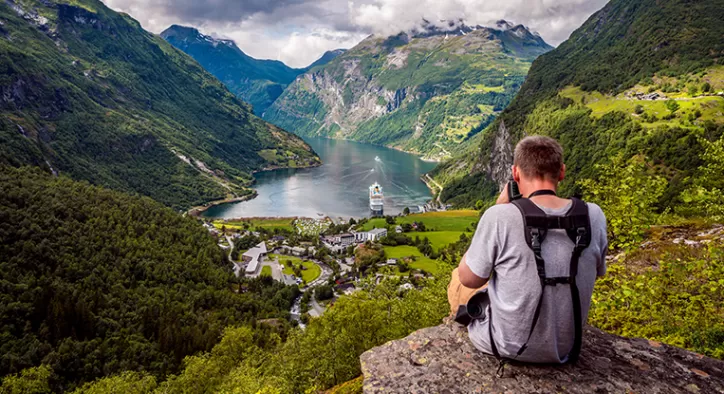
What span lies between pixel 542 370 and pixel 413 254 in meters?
57.2

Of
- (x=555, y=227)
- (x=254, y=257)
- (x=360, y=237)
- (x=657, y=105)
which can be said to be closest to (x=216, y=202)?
(x=254, y=257)

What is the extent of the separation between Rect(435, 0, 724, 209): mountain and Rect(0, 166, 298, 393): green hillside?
1535 inches

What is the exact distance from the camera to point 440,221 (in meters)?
83.5

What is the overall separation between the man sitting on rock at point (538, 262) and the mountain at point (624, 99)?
29131 millimetres

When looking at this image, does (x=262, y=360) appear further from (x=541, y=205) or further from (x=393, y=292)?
(x=541, y=205)

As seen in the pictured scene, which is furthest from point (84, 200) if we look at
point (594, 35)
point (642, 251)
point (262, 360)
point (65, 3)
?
point (65, 3)

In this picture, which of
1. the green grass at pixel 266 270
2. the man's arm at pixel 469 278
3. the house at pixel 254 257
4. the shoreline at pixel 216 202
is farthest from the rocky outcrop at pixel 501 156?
the man's arm at pixel 469 278

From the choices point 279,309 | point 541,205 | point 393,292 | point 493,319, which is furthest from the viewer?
point 279,309

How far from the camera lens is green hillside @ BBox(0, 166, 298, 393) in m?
32.3

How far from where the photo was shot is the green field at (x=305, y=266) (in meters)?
58.8

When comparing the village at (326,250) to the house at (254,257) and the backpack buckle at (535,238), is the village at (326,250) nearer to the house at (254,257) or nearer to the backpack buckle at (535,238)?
the house at (254,257)

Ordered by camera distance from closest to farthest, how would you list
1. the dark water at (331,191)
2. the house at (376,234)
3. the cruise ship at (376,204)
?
1. the house at (376,234)
2. the cruise ship at (376,204)
3. the dark water at (331,191)

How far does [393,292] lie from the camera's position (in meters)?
15.6

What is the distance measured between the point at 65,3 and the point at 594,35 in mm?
253306
